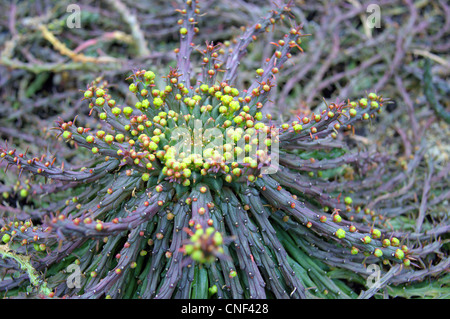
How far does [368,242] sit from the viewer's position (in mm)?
1796

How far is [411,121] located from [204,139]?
2.02 m

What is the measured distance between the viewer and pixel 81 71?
3371mm

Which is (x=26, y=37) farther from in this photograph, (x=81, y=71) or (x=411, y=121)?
(x=411, y=121)

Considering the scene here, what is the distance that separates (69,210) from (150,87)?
2.73 feet

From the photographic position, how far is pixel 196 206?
65.5 inches

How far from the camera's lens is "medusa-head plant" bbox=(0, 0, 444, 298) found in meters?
1.71

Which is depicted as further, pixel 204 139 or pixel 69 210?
pixel 69 210

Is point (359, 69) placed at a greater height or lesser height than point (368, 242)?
greater

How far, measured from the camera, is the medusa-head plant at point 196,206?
171 cm
